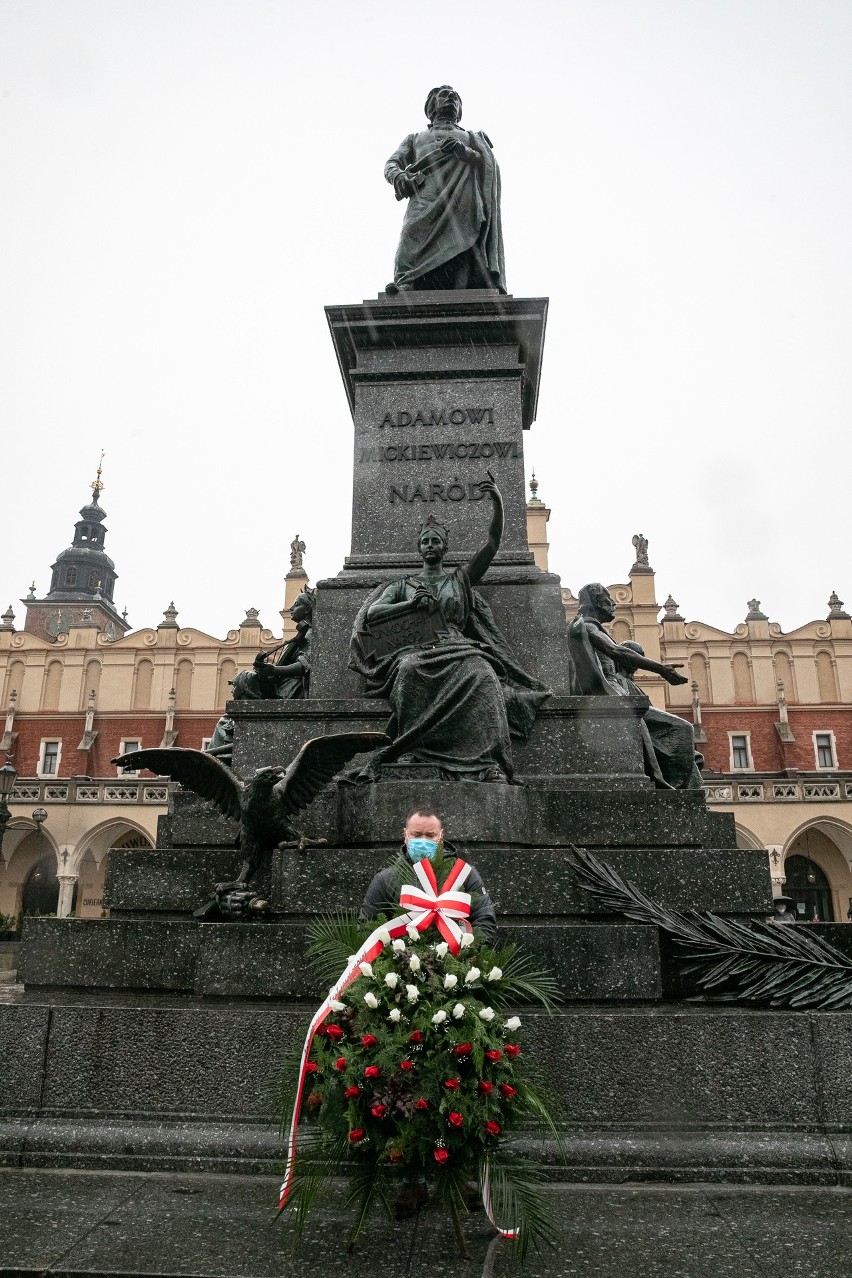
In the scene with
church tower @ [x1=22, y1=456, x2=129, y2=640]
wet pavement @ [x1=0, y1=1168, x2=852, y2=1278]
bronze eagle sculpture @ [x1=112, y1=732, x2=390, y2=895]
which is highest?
church tower @ [x1=22, y1=456, x2=129, y2=640]

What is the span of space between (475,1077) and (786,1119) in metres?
1.59

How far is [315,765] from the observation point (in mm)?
4863

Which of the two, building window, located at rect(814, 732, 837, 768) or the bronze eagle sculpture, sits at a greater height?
building window, located at rect(814, 732, 837, 768)

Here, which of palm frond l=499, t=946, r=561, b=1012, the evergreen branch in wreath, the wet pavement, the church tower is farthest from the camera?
the church tower

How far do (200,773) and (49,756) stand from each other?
41459 millimetres

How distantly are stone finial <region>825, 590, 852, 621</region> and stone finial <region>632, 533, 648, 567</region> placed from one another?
26.9 feet

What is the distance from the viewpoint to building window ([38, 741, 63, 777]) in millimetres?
42969

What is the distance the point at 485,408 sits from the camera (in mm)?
7109

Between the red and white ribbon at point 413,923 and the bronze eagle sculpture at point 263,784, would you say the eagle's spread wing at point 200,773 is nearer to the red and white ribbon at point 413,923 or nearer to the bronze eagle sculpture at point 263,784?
the bronze eagle sculpture at point 263,784

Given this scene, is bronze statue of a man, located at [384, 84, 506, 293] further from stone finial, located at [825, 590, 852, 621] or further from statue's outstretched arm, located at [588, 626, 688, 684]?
stone finial, located at [825, 590, 852, 621]

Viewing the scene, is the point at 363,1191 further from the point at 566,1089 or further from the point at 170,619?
the point at 170,619

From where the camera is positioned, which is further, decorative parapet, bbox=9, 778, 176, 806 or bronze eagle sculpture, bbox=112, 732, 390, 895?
decorative parapet, bbox=9, 778, 176, 806

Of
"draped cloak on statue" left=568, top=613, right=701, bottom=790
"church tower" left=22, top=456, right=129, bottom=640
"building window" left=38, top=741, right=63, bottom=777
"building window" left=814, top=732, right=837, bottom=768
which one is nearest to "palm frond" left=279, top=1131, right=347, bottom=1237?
"draped cloak on statue" left=568, top=613, right=701, bottom=790

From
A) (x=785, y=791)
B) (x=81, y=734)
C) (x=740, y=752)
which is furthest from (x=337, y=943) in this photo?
(x=81, y=734)
